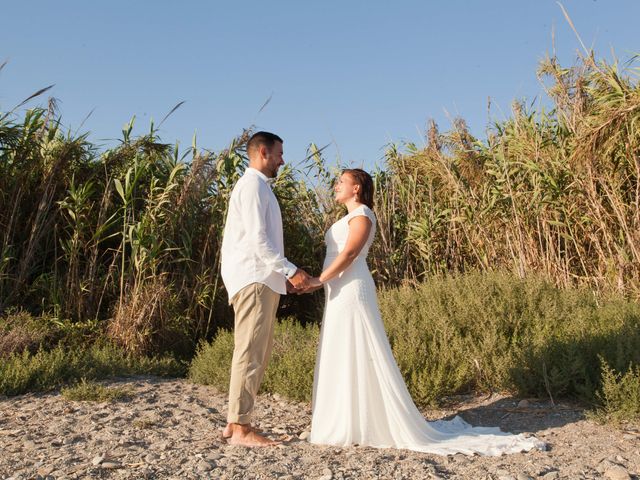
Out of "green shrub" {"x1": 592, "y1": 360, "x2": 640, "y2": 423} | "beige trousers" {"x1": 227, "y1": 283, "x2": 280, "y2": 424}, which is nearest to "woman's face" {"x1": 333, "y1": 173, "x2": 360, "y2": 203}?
"beige trousers" {"x1": 227, "y1": 283, "x2": 280, "y2": 424}

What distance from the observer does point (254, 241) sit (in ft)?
13.3

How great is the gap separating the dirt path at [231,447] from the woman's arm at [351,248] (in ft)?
3.60

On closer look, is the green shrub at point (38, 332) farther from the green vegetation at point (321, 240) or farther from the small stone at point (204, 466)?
the small stone at point (204, 466)

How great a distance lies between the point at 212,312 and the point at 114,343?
1522mm

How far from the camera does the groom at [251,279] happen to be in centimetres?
406

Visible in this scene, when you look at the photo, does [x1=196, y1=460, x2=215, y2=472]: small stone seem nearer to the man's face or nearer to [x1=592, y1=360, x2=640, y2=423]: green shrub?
the man's face

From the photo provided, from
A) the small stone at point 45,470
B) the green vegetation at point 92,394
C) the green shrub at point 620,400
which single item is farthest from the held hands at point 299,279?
the green vegetation at point 92,394

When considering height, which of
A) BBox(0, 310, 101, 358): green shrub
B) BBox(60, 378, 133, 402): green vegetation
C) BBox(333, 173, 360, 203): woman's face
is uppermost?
BBox(333, 173, 360, 203): woman's face

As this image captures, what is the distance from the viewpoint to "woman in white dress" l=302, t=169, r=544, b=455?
13.8 feet

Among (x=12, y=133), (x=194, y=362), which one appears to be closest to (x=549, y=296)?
A: (x=194, y=362)

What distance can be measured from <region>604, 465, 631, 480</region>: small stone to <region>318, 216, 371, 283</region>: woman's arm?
6.32ft

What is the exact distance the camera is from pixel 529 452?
13.7ft

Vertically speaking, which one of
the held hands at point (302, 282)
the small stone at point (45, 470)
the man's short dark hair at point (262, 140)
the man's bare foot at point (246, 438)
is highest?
the man's short dark hair at point (262, 140)

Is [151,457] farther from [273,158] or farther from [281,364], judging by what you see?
[281,364]
